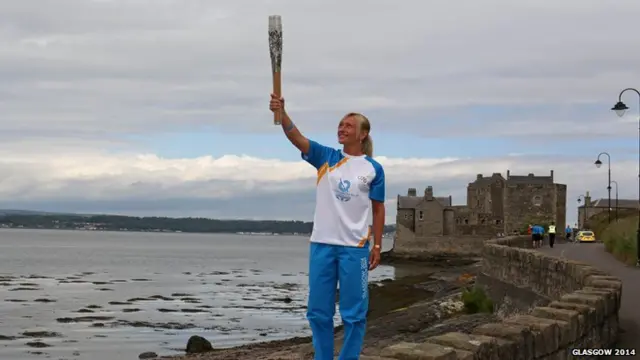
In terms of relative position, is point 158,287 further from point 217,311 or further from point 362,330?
point 362,330

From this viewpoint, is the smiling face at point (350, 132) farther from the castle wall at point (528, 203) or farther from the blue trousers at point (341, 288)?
the castle wall at point (528, 203)

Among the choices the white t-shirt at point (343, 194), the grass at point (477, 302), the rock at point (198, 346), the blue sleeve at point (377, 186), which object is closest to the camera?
the white t-shirt at point (343, 194)

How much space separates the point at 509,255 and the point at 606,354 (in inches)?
416

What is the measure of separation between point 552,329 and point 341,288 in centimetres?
275

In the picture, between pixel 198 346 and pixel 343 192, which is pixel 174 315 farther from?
pixel 343 192

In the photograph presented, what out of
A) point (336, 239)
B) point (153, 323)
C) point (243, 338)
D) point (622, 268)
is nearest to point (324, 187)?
point (336, 239)

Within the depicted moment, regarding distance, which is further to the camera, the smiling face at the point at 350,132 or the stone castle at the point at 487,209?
the stone castle at the point at 487,209

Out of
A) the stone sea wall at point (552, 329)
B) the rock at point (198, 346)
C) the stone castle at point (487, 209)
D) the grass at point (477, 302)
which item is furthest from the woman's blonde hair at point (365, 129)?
the stone castle at point (487, 209)

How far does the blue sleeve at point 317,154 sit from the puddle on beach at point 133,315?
19.9 metres

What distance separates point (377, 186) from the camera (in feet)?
18.9

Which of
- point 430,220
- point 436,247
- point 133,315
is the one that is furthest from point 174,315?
point 430,220

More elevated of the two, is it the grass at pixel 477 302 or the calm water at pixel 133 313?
the grass at pixel 477 302

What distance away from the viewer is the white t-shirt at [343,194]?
5.61 metres

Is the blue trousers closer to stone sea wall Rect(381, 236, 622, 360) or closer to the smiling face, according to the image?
stone sea wall Rect(381, 236, 622, 360)
